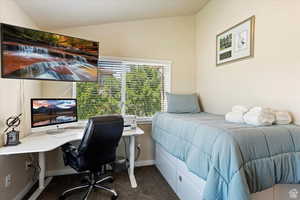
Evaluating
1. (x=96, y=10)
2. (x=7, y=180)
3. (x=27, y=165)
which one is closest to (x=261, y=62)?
(x=96, y=10)

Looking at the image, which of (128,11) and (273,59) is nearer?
(273,59)

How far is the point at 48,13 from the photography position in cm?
214

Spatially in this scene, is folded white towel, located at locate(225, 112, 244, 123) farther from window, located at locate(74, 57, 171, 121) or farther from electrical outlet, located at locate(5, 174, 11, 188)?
electrical outlet, located at locate(5, 174, 11, 188)

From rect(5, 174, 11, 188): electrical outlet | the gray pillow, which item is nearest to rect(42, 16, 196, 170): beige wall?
the gray pillow

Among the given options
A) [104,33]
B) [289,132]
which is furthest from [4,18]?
[289,132]

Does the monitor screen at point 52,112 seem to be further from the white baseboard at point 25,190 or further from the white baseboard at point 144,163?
the white baseboard at point 144,163

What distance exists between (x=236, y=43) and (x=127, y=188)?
2463 mm

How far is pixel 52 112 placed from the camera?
2197 mm

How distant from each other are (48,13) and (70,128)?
5.23 feet

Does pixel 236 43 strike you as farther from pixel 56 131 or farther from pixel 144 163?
pixel 56 131

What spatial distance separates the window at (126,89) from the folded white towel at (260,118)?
1778mm

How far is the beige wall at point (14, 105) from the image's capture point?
167 centimetres

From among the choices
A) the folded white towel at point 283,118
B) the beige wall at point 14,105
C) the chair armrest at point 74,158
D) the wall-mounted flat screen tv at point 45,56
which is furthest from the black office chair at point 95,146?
the folded white towel at point 283,118

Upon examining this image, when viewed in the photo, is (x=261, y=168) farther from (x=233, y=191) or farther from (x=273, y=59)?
(x=273, y=59)
